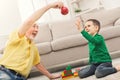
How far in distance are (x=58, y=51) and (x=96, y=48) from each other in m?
0.85

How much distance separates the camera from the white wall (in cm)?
379

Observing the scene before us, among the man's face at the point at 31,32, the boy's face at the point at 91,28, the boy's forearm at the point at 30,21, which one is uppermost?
the boy's forearm at the point at 30,21

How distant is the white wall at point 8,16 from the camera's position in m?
3.79

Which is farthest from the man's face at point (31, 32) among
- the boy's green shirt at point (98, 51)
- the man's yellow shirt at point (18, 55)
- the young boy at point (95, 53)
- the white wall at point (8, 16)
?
the white wall at point (8, 16)

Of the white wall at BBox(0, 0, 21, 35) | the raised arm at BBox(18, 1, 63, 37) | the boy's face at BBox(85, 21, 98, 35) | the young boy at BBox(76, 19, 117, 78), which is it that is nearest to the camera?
the raised arm at BBox(18, 1, 63, 37)

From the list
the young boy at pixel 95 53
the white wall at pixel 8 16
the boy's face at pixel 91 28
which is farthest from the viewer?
the white wall at pixel 8 16

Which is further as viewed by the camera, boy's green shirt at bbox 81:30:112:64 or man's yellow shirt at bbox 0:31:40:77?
boy's green shirt at bbox 81:30:112:64

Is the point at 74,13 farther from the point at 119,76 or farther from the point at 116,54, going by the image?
the point at 119,76

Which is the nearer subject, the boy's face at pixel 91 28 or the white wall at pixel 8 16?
the boy's face at pixel 91 28

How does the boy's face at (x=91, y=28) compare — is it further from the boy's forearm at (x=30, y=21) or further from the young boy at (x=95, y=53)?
the boy's forearm at (x=30, y=21)

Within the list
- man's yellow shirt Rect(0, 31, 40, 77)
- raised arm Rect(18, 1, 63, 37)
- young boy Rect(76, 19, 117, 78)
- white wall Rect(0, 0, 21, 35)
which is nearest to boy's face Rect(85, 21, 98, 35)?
young boy Rect(76, 19, 117, 78)

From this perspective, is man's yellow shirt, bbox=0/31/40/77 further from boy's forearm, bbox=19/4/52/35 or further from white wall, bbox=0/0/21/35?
white wall, bbox=0/0/21/35

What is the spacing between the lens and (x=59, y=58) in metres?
2.54

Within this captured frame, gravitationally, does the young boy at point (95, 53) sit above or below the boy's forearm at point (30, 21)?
below
